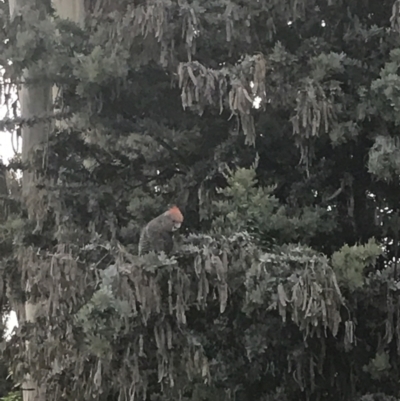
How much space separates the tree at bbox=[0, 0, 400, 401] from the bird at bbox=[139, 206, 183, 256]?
108 millimetres

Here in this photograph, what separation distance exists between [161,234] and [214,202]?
26.9 inches

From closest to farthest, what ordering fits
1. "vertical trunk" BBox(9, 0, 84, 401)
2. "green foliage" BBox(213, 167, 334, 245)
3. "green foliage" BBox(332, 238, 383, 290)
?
"green foliage" BBox(332, 238, 383, 290) < "green foliage" BBox(213, 167, 334, 245) < "vertical trunk" BBox(9, 0, 84, 401)

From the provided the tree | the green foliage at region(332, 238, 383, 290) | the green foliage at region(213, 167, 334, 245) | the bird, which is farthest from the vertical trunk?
the green foliage at region(332, 238, 383, 290)

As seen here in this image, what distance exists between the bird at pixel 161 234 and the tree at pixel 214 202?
0.36 feet

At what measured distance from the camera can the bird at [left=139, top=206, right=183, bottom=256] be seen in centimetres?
404

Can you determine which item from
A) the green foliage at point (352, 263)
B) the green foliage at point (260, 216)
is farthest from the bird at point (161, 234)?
the green foliage at point (352, 263)

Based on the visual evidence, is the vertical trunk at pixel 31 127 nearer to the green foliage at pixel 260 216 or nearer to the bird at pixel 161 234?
the bird at pixel 161 234

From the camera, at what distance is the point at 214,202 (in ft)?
15.1

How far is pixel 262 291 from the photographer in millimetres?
3871

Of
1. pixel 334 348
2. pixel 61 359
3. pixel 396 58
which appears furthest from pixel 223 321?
pixel 396 58

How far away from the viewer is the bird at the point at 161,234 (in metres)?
4.04

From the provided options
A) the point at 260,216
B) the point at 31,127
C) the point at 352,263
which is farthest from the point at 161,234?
the point at 31,127

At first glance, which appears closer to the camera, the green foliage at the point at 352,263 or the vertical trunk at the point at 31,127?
the green foliage at the point at 352,263

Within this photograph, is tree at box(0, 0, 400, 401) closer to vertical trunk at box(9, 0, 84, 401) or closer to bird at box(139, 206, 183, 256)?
bird at box(139, 206, 183, 256)
